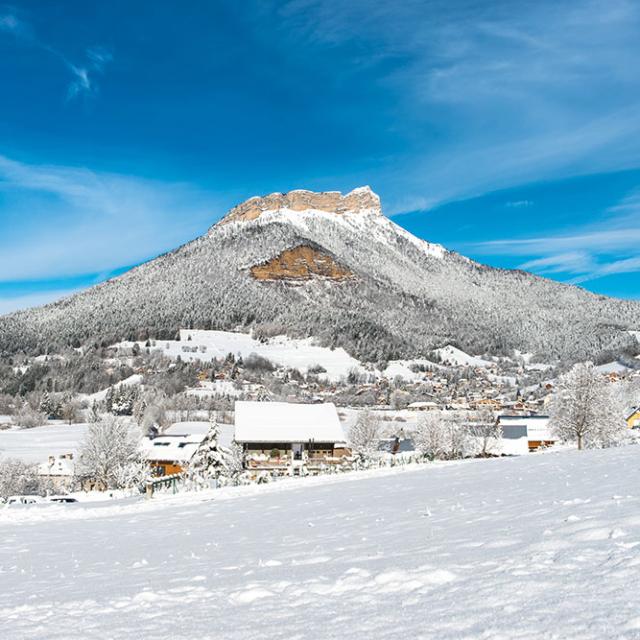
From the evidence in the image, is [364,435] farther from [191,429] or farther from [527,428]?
[191,429]

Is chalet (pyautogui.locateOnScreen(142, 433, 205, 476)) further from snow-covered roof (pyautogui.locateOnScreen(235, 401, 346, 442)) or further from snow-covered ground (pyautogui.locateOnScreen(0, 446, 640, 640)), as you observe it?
snow-covered ground (pyautogui.locateOnScreen(0, 446, 640, 640))

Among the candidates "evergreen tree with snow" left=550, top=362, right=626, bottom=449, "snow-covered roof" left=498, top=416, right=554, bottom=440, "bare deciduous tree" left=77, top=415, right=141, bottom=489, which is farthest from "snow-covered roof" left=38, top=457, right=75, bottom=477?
"snow-covered roof" left=498, top=416, right=554, bottom=440

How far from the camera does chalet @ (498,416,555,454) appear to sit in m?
92.6

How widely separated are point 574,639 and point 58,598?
7.27m

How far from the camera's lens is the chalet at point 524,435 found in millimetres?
92625

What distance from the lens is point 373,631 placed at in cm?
551

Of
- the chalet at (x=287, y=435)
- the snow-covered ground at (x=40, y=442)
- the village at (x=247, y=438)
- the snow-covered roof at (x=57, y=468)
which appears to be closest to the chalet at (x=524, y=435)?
the village at (x=247, y=438)

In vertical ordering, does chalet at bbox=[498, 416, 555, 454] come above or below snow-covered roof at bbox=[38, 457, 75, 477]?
above

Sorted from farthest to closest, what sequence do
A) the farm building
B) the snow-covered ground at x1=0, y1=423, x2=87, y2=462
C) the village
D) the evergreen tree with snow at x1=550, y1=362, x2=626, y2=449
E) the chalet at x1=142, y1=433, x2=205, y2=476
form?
the farm building < the snow-covered ground at x1=0, y1=423, x2=87, y2=462 < the chalet at x1=142, y1=433, x2=205, y2=476 < the evergreen tree with snow at x1=550, y1=362, x2=626, y2=449 < the village

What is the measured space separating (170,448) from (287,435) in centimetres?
2970

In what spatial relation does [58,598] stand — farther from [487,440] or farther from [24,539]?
[487,440]

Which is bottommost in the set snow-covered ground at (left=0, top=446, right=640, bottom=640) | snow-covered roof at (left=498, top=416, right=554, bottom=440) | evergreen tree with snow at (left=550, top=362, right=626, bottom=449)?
snow-covered roof at (left=498, top=416, right=554, bottom=440)

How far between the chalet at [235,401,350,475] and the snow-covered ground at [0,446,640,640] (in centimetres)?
4784

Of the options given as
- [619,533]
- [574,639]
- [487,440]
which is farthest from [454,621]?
[487,440]
